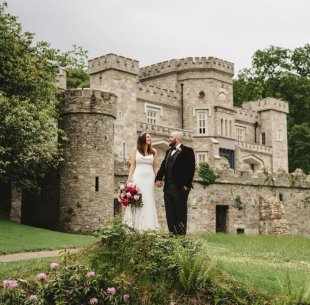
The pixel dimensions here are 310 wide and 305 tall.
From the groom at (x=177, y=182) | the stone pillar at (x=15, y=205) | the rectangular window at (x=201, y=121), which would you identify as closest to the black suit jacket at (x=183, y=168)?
the groom at (x=177, y=182)

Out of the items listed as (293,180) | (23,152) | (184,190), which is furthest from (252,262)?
(293,180)

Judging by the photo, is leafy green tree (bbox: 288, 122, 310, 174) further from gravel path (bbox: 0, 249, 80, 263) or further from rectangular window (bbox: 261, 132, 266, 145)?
gravel path (bbox: 0, 249, 80, 263)

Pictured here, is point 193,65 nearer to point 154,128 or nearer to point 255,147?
point 154,128

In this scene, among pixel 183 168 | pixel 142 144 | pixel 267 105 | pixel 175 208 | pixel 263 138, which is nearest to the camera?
pixel 175 208

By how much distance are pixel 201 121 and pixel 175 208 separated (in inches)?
1366

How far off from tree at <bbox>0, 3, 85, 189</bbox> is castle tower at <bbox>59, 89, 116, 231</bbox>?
0.58 metres

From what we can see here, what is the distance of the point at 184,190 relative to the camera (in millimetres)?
11484

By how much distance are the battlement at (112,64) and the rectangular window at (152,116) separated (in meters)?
3.91

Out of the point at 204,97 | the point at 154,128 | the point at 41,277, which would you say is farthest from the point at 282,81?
the point at 41,277

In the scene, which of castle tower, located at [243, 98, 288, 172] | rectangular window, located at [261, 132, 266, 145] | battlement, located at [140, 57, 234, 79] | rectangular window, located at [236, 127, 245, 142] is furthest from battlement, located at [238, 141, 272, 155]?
battlement, located at [140, 57, 234, 79]

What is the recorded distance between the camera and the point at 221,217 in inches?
1082

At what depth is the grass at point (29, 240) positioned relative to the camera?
1603 centimetres

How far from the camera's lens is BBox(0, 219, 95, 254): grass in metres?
16.0

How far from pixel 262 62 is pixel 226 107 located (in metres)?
10.7
